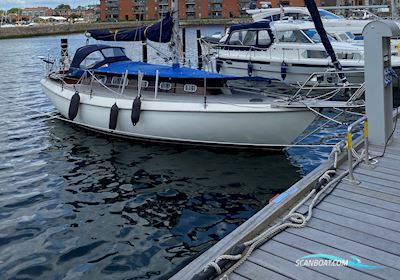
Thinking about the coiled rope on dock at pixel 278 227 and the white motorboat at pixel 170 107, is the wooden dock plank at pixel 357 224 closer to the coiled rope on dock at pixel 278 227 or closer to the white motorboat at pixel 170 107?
the coiled rope on dock at pixel 278 227

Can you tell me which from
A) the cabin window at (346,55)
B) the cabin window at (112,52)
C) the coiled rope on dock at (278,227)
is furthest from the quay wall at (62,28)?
the coiled rope on dock at (278,227)

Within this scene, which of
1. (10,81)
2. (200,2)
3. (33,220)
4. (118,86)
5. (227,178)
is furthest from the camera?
(200,2)

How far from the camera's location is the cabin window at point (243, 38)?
20438 millimetres

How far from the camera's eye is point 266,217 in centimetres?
476

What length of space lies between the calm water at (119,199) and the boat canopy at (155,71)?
1.89m

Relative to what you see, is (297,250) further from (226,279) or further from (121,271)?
(121,271)

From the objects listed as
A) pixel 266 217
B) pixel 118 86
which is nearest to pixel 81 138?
pixel 118 86

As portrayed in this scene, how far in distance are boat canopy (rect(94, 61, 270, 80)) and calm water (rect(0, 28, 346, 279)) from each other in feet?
6.22

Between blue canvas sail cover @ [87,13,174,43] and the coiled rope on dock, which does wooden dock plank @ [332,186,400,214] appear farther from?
blue canvas sail cover @ [87,13,174,43]

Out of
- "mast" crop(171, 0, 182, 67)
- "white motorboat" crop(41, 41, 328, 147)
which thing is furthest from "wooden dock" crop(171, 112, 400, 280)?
"mast" crop(171, 0, 182, 67)

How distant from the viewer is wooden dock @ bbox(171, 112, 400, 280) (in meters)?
3.84

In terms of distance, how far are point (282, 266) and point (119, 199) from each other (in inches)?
217

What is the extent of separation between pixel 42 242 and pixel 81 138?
6.32m

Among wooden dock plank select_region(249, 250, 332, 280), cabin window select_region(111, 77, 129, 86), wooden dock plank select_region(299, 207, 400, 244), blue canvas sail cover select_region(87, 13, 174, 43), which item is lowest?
wooden dock plank select_region(249, 250, 332, 280)
